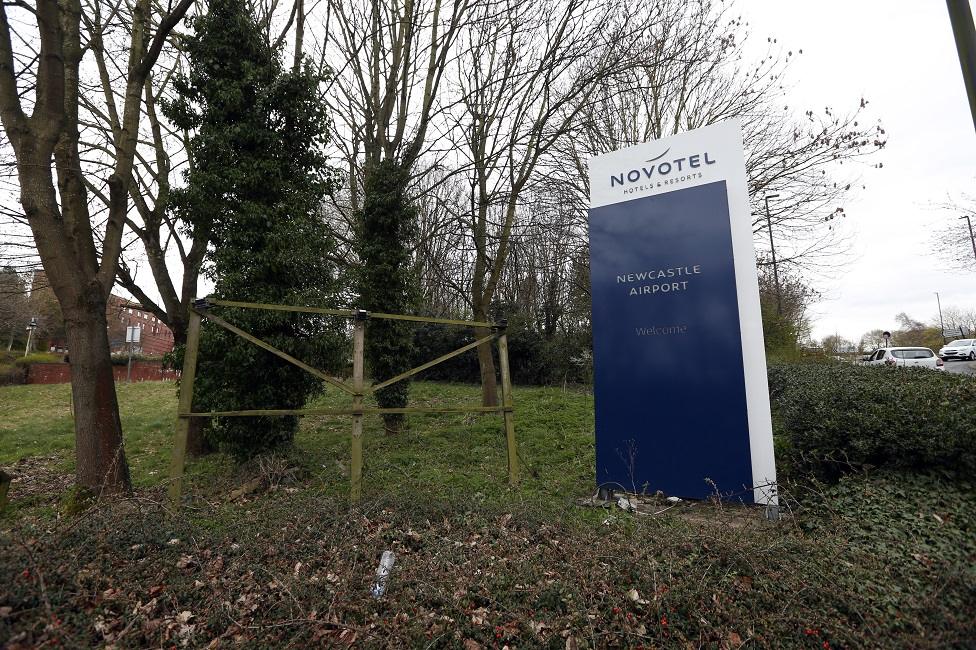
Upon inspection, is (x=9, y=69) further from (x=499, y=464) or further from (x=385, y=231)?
(x=499, y=464)

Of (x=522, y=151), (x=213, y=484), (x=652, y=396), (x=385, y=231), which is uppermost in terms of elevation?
(x=522, y=151)

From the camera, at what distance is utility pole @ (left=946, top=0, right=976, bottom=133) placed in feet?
10.5

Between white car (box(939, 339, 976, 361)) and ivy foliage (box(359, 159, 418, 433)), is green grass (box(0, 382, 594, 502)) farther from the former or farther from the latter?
white car (box(939, 339, 976, 361))

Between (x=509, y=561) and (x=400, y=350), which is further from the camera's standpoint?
(x=400, y=350)

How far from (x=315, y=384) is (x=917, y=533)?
255 inches

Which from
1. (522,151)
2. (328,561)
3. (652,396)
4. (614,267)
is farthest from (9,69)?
(522,151)

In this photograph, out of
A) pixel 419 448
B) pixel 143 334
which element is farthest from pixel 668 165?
pixel 143 334

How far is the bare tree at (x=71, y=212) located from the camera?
5.11 metres

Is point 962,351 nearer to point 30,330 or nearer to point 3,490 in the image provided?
point 3,490

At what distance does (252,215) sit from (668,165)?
530 centimetres

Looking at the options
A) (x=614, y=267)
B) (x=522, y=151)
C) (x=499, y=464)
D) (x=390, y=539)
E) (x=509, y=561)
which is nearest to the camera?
(x=509, y=561)

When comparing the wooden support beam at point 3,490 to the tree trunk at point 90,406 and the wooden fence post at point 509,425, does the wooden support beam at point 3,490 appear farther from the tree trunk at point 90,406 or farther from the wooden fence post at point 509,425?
the wooden fence post at point 509,425

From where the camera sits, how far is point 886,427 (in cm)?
394

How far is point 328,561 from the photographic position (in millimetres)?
3289
